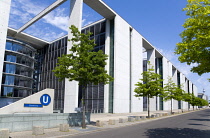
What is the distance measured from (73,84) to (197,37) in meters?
22.2

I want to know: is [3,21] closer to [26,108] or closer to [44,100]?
[44,100]

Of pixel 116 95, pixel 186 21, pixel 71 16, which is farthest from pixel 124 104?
pixel 186 21

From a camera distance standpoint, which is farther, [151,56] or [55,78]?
[151,56]

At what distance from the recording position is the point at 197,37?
10422mm

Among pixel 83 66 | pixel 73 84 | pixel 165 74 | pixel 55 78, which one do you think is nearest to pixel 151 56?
pixel 165 74

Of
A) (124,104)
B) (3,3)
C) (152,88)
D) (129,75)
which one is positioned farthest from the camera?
(129,75)

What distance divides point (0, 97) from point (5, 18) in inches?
845

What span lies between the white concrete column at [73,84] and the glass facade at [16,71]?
56.2 feet

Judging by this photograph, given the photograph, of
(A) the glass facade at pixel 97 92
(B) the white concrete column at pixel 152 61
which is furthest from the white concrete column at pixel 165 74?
(A) the glass facade at pixel 97 92

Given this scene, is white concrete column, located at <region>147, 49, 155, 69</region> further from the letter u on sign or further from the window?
the letter u on sign

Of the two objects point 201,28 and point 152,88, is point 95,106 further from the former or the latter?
point 201,28

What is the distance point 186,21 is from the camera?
1128 centimetres

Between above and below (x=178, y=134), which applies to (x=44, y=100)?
above

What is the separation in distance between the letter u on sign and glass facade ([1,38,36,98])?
2534 cm
